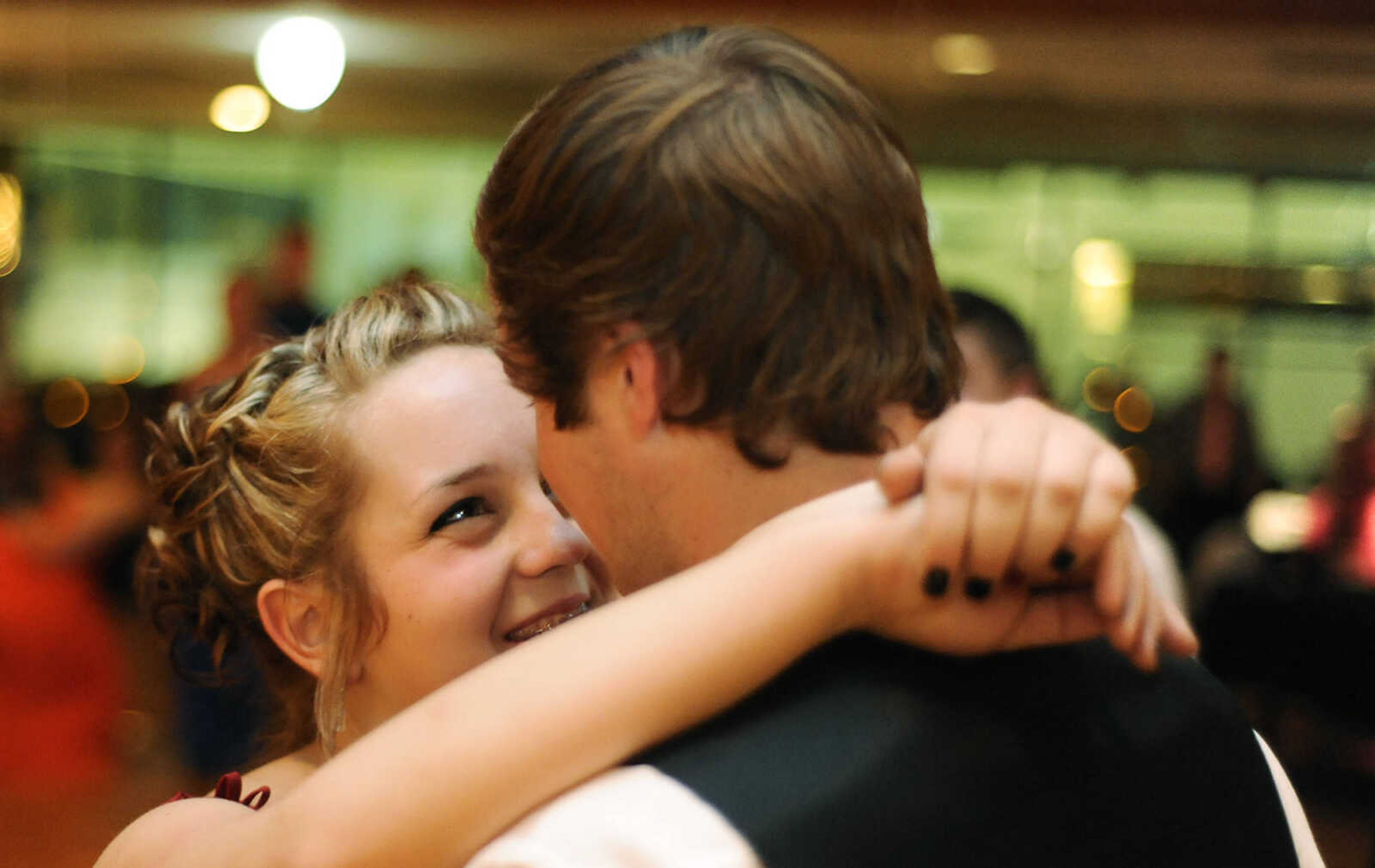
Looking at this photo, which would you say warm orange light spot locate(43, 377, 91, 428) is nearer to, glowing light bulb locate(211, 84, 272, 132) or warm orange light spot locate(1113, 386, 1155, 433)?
glowing light bulb locate(211, 84, 272, 132)

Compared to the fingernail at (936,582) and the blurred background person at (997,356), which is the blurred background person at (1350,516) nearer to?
the blurred background person at (997,356)

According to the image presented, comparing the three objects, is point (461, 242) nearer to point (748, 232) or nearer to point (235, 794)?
point (235, 794)

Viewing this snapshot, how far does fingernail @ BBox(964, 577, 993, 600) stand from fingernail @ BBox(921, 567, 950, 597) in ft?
0.04

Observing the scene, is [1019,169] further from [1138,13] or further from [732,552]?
[732,552]

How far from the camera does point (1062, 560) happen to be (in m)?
0.75

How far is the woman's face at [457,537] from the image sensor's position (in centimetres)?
144

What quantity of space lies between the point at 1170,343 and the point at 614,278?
8.62 m

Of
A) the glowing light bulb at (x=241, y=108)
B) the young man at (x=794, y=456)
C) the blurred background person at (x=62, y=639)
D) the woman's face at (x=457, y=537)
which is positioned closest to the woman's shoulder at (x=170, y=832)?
the woman's face at (x=457, y=537)

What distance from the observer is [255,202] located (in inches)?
407

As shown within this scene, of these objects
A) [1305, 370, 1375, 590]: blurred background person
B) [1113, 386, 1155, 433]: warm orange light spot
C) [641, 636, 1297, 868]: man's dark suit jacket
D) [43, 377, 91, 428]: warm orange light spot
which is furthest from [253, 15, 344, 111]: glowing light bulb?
[641, 636, 1297, 868]: man's dark suit jacket

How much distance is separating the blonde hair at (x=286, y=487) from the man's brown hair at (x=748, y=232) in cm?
67

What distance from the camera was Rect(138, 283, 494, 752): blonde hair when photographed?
62.2 inches

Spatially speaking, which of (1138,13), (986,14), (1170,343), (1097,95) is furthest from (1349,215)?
(986,14)

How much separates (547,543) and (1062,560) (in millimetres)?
773
